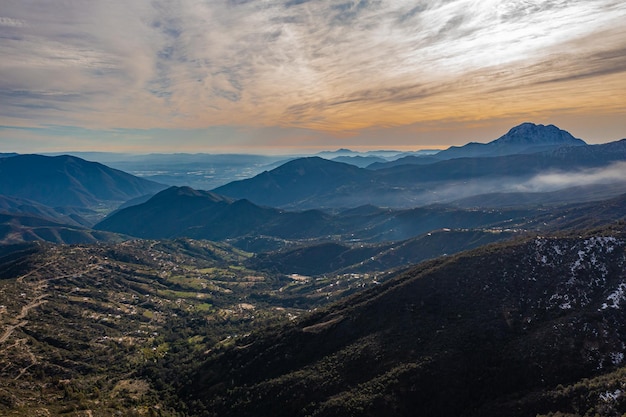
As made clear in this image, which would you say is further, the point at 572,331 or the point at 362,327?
the point at 362,327

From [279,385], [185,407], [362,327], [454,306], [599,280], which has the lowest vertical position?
[185,407]

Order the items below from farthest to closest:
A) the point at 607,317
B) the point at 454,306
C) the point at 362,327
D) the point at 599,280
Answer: the point at 362,327 < the point at 454,306 < the point at 599,280 < the point at 607,317

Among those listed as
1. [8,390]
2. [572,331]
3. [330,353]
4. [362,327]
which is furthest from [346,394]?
[8,390]

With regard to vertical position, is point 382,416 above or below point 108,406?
above

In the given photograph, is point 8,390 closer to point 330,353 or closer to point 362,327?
point 330,353

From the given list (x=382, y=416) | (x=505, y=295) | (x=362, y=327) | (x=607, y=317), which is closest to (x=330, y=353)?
(x=362, y=327)

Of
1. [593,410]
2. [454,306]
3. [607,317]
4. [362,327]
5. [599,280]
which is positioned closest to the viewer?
[593,410]

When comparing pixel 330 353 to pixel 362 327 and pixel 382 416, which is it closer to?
pixel 362 327
